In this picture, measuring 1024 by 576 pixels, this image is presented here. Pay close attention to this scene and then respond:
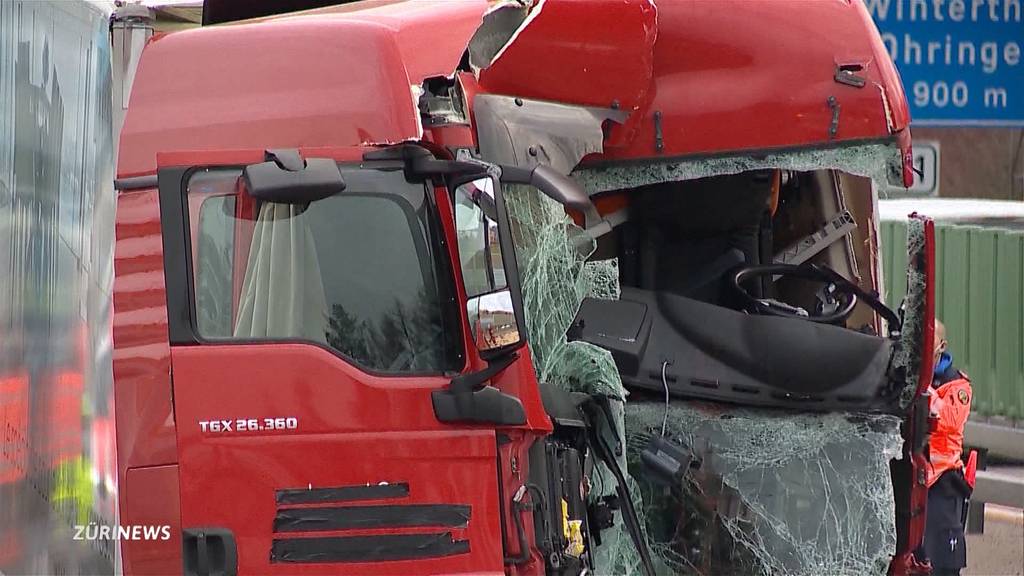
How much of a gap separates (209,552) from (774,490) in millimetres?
2577

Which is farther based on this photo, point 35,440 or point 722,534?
point 722,534

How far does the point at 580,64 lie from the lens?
599cm

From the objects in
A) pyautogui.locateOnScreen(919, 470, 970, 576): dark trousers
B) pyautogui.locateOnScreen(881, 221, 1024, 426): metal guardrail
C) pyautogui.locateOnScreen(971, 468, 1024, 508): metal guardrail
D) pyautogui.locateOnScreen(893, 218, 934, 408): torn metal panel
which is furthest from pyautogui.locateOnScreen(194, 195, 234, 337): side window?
pyautogui.locateOnScreen(881, 221, 1024, 426): metal guardrail

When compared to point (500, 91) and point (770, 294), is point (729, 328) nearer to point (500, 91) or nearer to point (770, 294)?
point (770, 294)

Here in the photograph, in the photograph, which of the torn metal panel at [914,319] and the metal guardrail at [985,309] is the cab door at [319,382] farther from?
the metal guardrail at [985,309]

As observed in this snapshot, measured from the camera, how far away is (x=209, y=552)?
4883mm

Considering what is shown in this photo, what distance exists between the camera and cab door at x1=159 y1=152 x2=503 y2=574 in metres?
4.89

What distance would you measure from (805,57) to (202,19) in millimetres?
2547

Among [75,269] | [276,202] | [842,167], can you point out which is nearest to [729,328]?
[842,167]

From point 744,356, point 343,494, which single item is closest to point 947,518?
point 744,356

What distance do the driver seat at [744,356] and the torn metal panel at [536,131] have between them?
0.71 m

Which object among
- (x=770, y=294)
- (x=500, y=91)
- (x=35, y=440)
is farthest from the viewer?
(x=770, y=294)

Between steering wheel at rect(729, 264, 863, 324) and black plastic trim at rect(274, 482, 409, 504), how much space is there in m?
2.45

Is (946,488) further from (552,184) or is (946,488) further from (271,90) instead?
(271,90)
